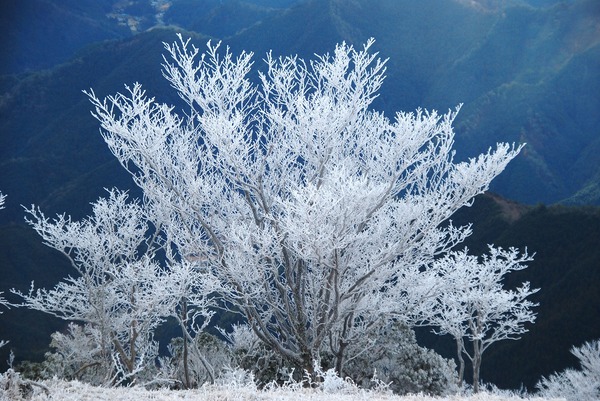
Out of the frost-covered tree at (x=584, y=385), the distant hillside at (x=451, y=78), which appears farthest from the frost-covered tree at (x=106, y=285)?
the distant hillside at (x=451, y=78)

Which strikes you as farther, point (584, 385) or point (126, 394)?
point (584, 385)

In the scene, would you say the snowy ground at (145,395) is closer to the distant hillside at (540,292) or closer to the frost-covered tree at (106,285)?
the frost-covered tree at (106,285)

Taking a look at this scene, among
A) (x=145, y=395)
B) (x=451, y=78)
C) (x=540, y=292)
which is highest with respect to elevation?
(x=451, y=78)

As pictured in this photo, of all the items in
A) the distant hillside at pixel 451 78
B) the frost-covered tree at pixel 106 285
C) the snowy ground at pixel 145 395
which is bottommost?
the snowy ground at pixel 145 395

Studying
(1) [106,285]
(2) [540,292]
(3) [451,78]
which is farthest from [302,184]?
(3) [451,78]

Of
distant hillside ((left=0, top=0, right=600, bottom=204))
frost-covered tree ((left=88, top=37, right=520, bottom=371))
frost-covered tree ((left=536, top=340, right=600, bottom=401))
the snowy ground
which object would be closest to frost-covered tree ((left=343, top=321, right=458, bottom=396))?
frost-covered tree ((left=88, top=37, right=520, bottom=371))

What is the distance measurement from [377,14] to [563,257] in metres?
128

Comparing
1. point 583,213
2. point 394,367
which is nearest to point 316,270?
point 394,367

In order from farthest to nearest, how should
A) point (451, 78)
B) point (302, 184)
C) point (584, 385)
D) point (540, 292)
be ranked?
point (451, 78) < point (540, 292) < point (584, 385) < point (302, 184)

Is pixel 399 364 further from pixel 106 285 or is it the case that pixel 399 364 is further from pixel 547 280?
pixel 547 280

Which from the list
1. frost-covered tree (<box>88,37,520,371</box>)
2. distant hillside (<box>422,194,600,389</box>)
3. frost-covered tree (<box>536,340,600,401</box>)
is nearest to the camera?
frost-covered tree (<box>88,37,520,371</box>)

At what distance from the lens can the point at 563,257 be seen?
5375 cm

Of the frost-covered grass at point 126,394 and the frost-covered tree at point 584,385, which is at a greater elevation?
the frost-covered tree at point 584,385

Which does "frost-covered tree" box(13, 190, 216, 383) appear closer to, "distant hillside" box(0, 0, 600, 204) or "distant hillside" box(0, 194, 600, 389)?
"distant hillside" box(0, 194, 600, 389)
